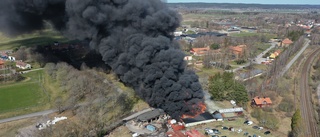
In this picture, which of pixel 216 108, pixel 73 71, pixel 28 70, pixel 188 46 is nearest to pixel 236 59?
pixel 188 46

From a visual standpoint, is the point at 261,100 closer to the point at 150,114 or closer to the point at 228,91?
the point at 228,91

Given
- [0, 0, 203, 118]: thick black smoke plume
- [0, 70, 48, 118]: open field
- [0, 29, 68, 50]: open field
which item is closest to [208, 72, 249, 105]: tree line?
[0, 0, 203, 118]: thick black smoke plume

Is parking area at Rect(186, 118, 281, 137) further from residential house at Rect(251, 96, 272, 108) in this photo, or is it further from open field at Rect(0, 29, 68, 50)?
open field at Rect(0, 29, 68, 50)

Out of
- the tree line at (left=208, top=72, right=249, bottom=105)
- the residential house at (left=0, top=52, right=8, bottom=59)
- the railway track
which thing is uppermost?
the residential house at (left=0, top=52, right=8, bottom=59)

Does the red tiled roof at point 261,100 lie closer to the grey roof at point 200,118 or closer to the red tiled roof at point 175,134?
the grey roof at point 200,118

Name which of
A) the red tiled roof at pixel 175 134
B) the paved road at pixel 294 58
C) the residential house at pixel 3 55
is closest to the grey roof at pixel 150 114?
the red tiled roof at pixel 175 134
